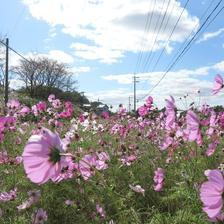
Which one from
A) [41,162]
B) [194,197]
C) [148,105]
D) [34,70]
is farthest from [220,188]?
[34,70]

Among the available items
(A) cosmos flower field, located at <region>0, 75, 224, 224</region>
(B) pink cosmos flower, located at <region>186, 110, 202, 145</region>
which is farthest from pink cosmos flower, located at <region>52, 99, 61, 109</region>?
(B) pink cosmos flower, located at <region>186, 110, 202, 145</region>

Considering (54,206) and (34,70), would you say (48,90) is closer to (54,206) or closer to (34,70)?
(34,70)

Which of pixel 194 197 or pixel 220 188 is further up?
pixel 220 188

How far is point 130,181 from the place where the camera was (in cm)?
450

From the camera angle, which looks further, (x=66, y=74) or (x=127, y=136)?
(x=66, y=74)

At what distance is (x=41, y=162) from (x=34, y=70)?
6793 centimetres

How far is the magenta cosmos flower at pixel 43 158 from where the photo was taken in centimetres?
130

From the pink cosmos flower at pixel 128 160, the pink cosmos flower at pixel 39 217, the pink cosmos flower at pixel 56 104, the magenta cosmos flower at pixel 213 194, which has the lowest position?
the pink cosmos flower at pixel 39 217

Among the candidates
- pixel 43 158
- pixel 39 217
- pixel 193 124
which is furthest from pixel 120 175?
pixel 43 158

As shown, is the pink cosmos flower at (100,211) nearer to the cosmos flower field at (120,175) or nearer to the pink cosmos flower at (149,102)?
the cosmos flower field at (120,175)

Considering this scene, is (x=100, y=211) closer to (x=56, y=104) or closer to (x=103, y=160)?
(x=103, y=160)

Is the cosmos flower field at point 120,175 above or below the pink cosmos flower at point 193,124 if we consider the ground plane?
below

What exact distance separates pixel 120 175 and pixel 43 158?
341cm

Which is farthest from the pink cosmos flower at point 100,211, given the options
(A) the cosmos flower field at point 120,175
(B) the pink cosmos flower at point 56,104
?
(B) the pink cosmos flower at point 56,104
